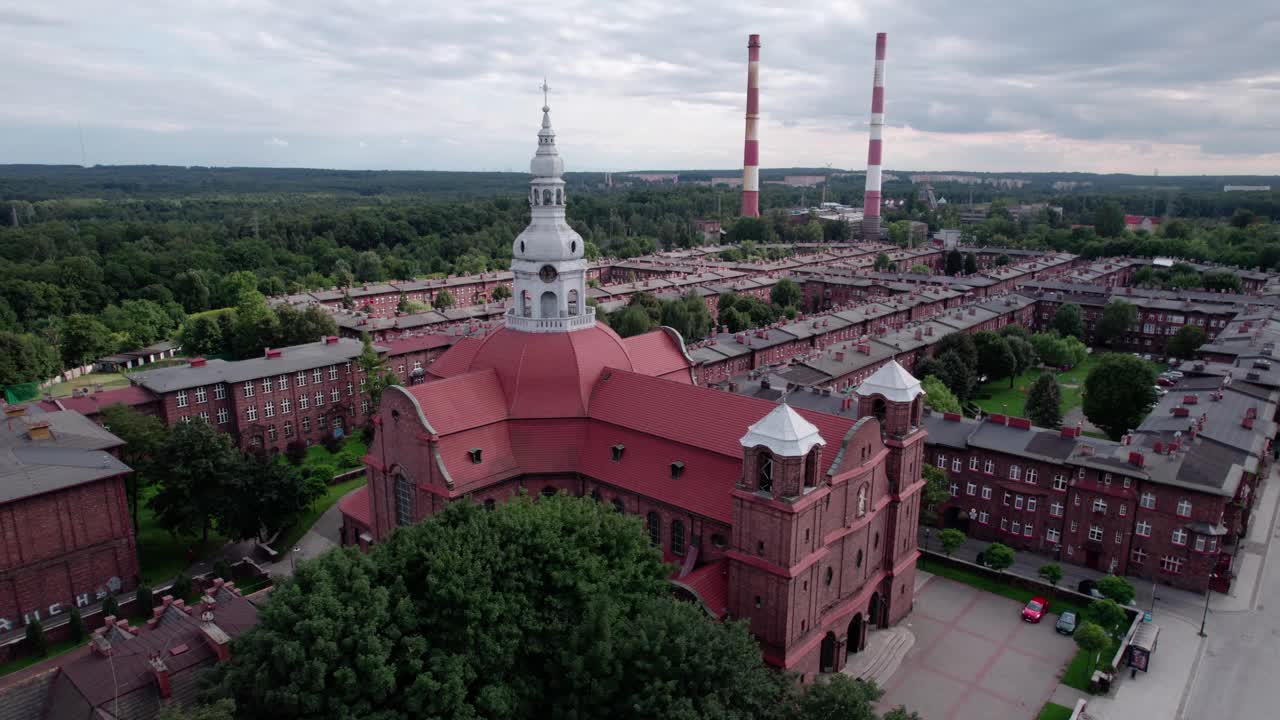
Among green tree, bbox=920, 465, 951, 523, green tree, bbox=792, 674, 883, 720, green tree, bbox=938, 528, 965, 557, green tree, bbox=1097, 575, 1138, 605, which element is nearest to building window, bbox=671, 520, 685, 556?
green tree, bbox=792, 674, 883, 720

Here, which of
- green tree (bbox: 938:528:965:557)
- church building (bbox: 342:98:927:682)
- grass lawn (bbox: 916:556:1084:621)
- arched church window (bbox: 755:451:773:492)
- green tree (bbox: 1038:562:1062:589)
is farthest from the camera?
green tree (bbox: 938:528:965:557)

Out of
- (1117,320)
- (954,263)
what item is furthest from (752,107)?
(1117,320)

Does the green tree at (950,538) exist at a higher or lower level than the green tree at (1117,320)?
lower

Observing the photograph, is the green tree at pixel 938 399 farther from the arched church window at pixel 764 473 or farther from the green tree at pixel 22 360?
the green tree at pixel 22 360

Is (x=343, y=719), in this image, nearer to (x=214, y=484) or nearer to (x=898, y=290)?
(x=214, y=484)

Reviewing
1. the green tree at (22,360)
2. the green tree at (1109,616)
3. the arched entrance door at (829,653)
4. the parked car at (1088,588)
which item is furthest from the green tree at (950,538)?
the green tree at (22,360)

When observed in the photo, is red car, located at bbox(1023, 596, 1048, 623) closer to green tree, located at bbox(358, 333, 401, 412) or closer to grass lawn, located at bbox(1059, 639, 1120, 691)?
grass lawn, located at bbox(1059, 639, 1120, 691)
